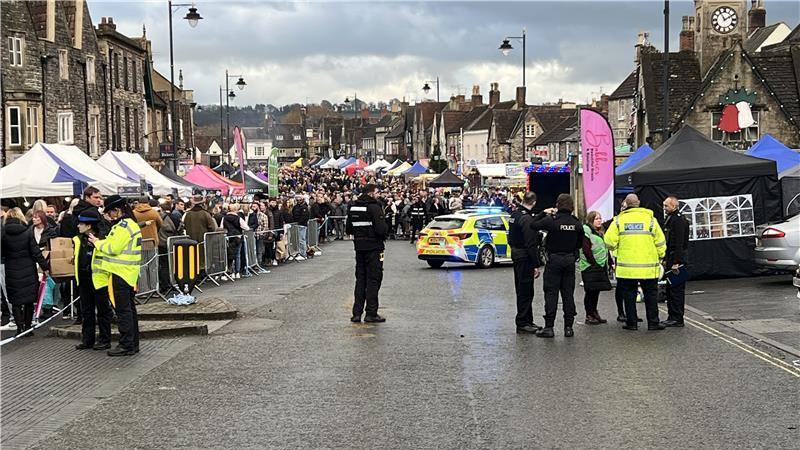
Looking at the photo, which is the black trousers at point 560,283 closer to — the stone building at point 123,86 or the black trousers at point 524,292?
the black trousers at point 524,292

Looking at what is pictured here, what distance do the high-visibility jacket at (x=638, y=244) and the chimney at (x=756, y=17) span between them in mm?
65498

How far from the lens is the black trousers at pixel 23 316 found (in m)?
14.0

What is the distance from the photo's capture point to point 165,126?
66125 mm

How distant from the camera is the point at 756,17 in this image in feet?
246

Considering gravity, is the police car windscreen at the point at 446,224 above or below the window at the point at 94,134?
below

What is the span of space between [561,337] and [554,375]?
2.92 m

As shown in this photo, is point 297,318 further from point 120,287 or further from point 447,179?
point 447,179

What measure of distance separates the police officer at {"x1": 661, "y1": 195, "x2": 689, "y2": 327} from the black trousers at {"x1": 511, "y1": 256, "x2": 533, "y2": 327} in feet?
6.61

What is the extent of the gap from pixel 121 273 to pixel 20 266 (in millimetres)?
2558

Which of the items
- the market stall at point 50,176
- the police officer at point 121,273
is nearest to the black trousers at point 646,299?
the police officer at point 121,273

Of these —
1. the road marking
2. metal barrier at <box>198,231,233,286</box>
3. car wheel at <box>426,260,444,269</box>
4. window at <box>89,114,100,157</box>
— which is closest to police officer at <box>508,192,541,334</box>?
the road marking

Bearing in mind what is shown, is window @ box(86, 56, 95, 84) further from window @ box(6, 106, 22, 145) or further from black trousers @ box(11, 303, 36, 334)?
black trousers @ box(11, 303, 36, 334)

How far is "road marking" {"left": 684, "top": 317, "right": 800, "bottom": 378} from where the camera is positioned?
424 inches

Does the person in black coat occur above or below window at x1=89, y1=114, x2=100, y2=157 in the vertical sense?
below
